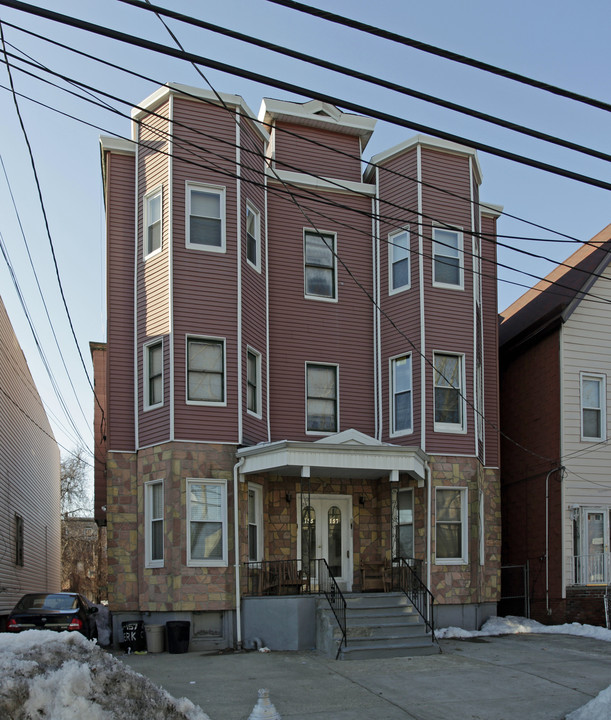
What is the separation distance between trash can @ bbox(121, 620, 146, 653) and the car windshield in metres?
1.10

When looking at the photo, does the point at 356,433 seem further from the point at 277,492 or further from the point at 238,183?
the point at 238,183

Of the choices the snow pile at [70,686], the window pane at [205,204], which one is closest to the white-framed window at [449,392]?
the window pane at [205,204]

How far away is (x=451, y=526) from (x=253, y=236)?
777cm

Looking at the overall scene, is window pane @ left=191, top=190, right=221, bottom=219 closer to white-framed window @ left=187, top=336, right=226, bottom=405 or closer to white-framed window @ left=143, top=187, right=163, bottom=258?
white-framed window @ left=143, top=187, right=163, bottom=258

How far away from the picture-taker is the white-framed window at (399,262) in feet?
66.0

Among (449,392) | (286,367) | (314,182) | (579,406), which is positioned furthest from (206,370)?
(579,406)

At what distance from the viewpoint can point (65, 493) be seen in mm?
66812

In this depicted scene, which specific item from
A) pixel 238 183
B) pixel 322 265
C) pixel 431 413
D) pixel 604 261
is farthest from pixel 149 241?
pixel 604 261

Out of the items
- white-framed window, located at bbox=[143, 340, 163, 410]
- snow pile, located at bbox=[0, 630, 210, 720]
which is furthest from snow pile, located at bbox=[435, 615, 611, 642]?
snow pile, located at bbox=[0, 630, 210, 720]

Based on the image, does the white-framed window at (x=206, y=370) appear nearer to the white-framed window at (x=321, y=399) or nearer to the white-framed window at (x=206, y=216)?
the white-framed window at (x=206, y=216)

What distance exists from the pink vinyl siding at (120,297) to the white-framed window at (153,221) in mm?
532

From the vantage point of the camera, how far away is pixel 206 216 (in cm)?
1844

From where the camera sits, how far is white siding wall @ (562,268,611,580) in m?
20.8

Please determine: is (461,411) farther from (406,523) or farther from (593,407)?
(593,407)
